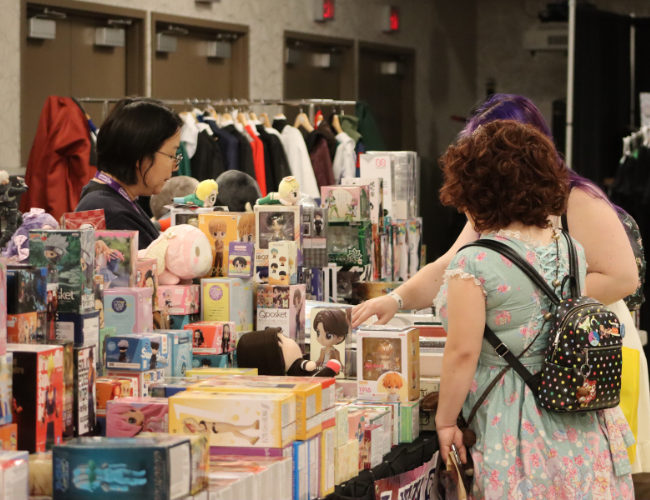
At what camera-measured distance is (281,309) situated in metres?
2.21

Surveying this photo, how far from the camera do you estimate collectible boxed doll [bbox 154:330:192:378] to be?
1.84 m

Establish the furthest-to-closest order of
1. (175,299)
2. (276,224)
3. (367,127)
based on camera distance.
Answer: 1. (367,127)
2. (276,224)
3. (175,299)

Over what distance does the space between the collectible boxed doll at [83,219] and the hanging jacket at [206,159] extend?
126 inches

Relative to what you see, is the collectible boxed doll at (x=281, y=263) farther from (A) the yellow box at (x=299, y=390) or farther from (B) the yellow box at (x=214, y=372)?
(A) the yellow box at (x=299, y=390)

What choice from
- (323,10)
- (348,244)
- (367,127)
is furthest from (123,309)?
(323,10)

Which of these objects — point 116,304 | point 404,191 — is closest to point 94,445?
point 116,304

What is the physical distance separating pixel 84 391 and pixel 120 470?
364mm

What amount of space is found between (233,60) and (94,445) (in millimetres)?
5529

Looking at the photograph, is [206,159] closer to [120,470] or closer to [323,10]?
[323,10]

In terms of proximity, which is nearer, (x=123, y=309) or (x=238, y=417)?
(x=238, y=417)

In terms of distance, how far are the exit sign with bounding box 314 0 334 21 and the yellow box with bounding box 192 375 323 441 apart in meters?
5.87

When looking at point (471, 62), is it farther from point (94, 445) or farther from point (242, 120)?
point (94, 445)

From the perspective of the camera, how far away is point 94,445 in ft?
3.98

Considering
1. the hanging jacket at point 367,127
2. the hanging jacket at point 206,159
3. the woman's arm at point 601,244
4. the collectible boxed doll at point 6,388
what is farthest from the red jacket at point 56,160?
the collectible boxed doll at point 6,388
